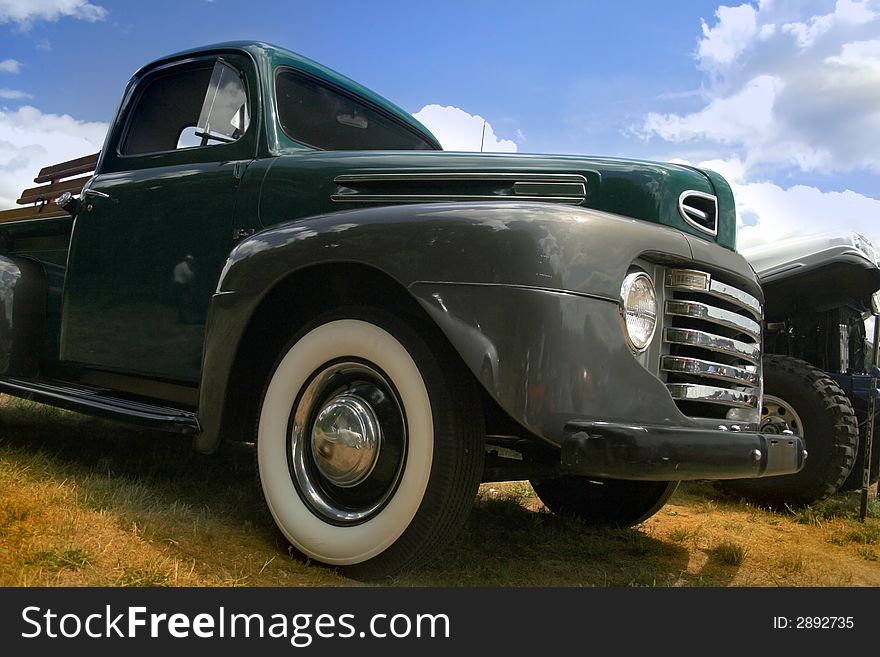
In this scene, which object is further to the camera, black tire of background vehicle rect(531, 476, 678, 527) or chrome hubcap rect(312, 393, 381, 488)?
black tire of background vehicle rect(531, 476, 678, 527)

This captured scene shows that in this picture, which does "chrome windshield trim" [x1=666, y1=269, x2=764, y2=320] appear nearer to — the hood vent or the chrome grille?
the chrome grille

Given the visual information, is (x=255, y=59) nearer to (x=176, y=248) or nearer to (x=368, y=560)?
(x=176, y=248)

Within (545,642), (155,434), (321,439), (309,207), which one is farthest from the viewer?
(155,434)

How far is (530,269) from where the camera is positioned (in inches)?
80.7

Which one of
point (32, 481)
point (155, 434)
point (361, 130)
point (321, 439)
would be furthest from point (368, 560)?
point (155, 434)

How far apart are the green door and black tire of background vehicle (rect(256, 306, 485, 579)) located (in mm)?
737

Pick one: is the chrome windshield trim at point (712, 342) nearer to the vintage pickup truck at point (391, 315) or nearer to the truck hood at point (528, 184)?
the vintage pickup truck at point (391, 315)

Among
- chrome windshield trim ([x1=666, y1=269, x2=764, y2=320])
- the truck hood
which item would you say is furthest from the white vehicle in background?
the truck hood

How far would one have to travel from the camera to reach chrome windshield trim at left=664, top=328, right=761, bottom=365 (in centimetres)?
227

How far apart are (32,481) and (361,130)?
6.84 feet

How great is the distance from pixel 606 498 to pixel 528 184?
167 cm

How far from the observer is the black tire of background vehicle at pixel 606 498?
3.34 meters

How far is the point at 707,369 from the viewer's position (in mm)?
2322

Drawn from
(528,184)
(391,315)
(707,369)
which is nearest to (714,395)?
(707,369)
